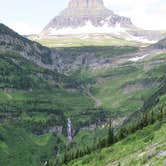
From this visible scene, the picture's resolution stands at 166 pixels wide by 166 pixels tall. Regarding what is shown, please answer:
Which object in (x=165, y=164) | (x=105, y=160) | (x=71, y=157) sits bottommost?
(x=71, y=157)

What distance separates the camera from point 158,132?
129 m

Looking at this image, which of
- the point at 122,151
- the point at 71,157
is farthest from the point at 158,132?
the point at 71,157

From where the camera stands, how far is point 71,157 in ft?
617

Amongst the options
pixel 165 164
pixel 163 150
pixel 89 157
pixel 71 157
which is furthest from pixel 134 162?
pixel 71 157

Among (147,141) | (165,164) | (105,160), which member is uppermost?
(165,164)

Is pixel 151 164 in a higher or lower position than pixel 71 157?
higher

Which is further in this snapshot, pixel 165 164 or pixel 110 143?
pixel 110 143

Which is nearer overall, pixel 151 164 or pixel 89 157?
pixel 151 164

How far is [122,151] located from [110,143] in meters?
29.3

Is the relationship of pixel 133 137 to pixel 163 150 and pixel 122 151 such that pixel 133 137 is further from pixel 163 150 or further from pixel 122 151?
pixel 163 150

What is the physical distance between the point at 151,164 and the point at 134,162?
1485 centimetres

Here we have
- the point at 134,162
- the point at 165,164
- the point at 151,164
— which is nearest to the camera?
the point at 165,164

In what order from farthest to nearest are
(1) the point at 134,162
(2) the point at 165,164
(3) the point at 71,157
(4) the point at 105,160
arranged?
(3) the point at 71,157
(4) the point at 105,160
(1) the point at 134,162
(2) the point at 165,164

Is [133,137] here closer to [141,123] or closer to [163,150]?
[141,123]
